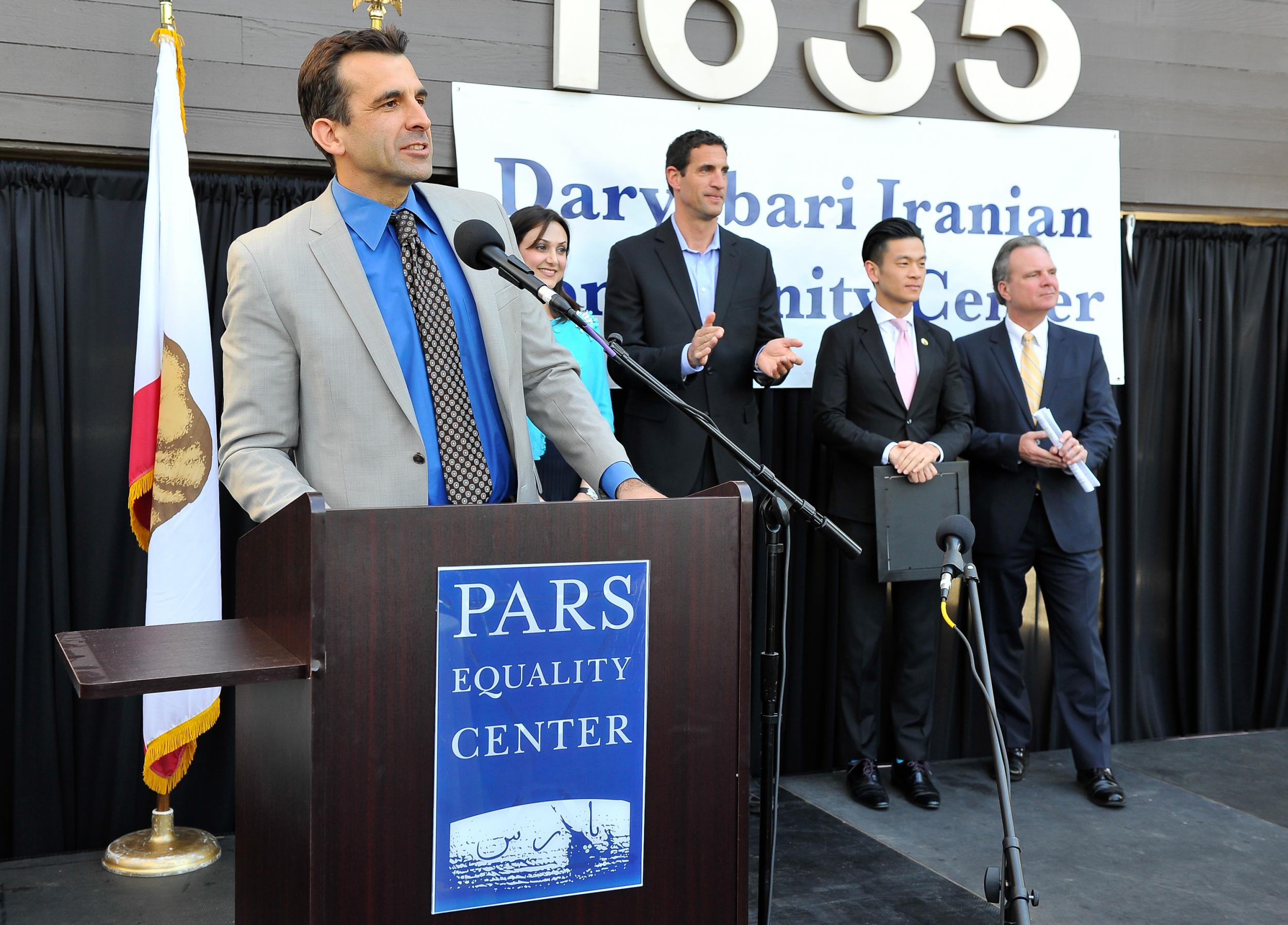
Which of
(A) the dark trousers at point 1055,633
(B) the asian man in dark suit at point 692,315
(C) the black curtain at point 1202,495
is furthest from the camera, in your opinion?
(C) the black curtain at point 1202,495

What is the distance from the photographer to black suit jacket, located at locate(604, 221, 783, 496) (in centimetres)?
350

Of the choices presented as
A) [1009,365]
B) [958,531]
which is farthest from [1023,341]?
[958,531]

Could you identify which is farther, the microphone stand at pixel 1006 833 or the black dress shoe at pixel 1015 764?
the black dress shoe at pixel 1015 764

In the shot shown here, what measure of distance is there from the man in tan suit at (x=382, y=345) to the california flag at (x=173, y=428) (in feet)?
4.59

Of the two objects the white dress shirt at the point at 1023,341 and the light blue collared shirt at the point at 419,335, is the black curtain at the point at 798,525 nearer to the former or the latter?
the white dress shirt at the point at 1023,341

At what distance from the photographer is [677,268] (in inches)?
140

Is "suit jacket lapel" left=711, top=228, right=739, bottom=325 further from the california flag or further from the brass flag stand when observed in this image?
the brass flag stand

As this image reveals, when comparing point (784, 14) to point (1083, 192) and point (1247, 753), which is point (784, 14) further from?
point (1247, 753)

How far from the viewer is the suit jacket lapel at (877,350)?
3.71 meters

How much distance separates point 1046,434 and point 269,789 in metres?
2.88

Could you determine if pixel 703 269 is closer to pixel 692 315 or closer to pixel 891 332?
pixel 692 315

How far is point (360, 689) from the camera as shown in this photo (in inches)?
53.9

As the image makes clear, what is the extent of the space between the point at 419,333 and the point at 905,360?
230cm

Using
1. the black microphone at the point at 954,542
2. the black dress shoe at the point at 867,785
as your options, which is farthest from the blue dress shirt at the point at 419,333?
the black dress shoe at the point at 867,785
